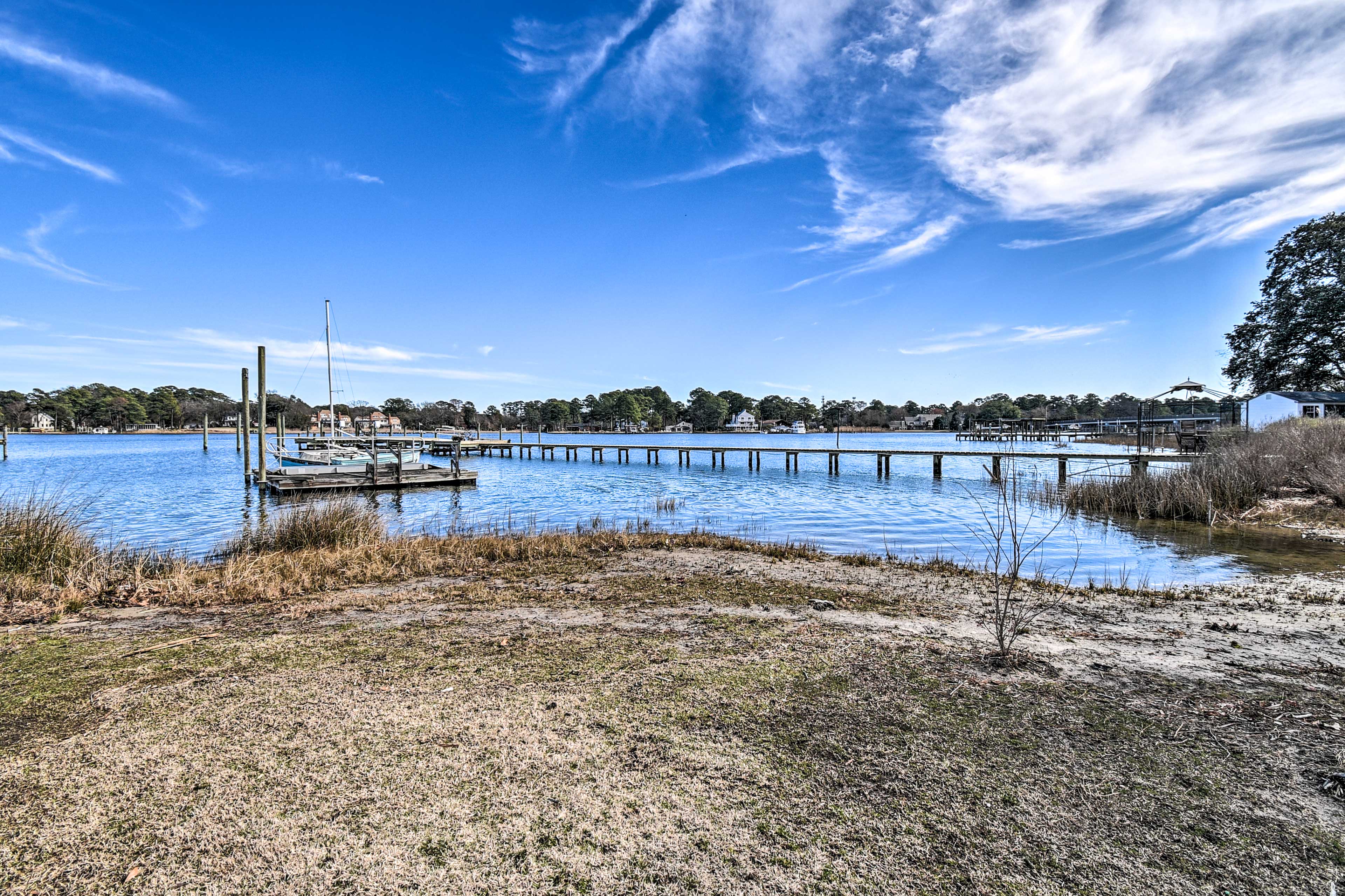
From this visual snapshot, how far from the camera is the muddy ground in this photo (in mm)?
2406

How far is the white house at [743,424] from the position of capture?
7101 inches

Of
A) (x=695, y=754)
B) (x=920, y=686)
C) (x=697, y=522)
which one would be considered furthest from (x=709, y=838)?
(x=697, y=522)


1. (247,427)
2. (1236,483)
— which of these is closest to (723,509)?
(1236,483)

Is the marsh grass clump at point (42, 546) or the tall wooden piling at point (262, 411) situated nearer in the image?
the marsh grass clump at point (42, 546)

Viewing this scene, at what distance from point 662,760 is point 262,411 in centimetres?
2878

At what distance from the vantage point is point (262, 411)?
2636cm

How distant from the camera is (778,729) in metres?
3.57

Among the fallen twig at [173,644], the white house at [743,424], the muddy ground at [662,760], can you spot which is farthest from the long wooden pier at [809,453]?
the white house at [743,424]

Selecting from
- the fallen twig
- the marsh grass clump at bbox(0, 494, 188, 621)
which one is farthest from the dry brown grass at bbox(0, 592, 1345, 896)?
the marsh grass clump at bbox(0, 494, 188, 621)

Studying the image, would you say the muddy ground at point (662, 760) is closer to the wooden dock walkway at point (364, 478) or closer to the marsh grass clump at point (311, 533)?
the marsh grass clump at point (311, 533)

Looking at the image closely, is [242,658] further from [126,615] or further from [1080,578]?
[1080,578]

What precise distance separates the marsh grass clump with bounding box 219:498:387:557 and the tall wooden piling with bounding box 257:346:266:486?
16.0 metres

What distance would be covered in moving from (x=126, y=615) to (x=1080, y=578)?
1237 centimetres

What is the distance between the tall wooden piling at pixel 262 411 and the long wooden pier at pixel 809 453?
24.9 feet
